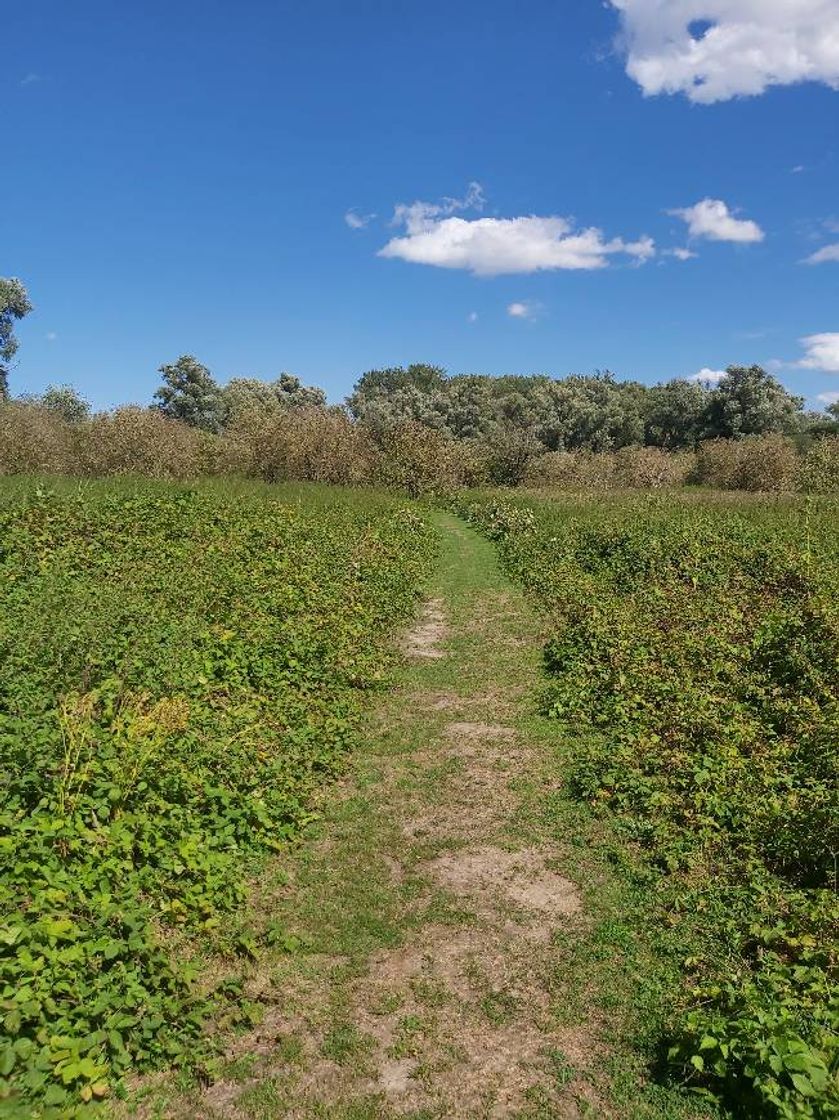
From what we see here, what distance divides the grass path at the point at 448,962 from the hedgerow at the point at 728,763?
17.5 inches

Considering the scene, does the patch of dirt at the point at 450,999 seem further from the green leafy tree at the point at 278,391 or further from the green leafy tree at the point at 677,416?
the green leafy tree at the point at 278,391

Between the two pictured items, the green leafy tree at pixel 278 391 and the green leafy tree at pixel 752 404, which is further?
the green leafy tree at pixel 278 391

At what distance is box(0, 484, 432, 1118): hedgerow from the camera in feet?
14.5

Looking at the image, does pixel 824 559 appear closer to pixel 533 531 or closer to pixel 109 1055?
pixel 533 531

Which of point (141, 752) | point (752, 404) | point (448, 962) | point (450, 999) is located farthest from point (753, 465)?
point (450, 999)

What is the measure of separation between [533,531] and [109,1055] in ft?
70.9

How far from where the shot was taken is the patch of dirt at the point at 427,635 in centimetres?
1338

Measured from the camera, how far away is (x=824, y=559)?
53.6ft

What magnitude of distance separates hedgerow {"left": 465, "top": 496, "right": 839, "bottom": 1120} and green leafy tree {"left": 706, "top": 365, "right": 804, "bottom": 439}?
3599 cm

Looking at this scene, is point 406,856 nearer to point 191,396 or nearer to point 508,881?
point 508,881

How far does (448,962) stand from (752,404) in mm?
53330

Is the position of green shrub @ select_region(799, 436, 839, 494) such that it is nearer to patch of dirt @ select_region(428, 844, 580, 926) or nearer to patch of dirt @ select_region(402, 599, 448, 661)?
patch of dirt @ select_region(402, 599, 448, 661)

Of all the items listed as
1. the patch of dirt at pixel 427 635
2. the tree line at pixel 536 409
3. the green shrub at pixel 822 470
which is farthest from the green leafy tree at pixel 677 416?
the patch of dirt at pixel 427 635

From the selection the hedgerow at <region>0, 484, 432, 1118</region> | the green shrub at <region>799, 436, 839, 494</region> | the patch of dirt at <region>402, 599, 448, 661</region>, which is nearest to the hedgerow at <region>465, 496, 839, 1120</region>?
the patch of dirt at <region>402, 599, 448, 661</region>
